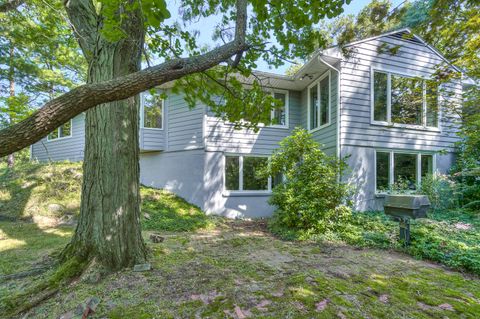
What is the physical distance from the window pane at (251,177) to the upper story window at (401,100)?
4.25 m

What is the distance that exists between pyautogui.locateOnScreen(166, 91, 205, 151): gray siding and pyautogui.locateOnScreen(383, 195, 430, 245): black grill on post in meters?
6.08

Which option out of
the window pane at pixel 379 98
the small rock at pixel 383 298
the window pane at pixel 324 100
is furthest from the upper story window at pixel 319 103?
the small rock at pixel 383 298

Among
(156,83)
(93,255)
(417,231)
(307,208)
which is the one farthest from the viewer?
(307,208)

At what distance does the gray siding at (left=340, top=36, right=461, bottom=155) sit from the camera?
7.30 m

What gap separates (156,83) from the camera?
1.99 m

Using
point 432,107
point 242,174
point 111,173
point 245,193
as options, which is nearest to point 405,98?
point 432,107

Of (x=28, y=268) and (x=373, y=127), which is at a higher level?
(x=373, y=127)

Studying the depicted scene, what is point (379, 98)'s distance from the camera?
7656 mm

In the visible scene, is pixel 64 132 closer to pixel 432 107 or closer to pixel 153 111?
pixel 153 111

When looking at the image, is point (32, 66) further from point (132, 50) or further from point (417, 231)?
point (417, 231)

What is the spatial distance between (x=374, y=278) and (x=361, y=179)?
461cm

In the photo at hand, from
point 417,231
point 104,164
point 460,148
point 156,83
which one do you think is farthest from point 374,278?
point 460,148

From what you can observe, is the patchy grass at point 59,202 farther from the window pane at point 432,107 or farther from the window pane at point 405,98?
the window pane at point 432,107

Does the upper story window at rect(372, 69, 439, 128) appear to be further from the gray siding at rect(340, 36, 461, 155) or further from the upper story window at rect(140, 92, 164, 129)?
the upper story window at rect(140, 92, 164, 129)
